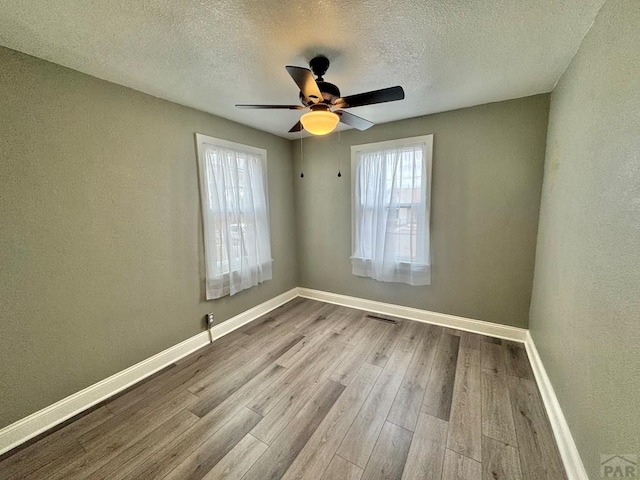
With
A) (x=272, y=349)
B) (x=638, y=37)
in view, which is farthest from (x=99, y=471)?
(x=638, y=37)

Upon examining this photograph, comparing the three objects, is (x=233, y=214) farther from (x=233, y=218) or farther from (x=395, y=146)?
(x=395, y=146)

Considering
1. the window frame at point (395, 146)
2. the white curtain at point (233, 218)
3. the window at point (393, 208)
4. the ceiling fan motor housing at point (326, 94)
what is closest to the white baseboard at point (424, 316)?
the window at point (393, 208)

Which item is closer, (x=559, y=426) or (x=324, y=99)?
(x=559, y=426)

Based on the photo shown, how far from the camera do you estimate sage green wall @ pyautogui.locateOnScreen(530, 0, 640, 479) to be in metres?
0.95

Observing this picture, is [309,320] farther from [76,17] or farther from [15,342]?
[76,17]

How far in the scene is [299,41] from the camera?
1.50 m

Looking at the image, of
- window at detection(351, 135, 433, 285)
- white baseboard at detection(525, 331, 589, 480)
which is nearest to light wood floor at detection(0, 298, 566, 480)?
white baseboard at detection(525, 331, 589, 480)

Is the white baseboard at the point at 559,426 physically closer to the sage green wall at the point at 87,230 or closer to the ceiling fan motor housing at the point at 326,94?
the ceiling fan motor housing at the point at 326,94

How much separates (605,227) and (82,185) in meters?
3.15

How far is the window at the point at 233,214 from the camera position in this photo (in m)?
2.56

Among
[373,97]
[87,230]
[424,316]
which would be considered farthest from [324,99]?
[424,316]

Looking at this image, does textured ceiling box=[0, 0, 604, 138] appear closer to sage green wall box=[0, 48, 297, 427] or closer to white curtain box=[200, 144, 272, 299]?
sage green wall box=[0, 48, 297, 427]

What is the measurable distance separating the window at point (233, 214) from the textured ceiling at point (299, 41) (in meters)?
0.68

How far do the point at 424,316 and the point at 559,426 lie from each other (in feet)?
5.05
